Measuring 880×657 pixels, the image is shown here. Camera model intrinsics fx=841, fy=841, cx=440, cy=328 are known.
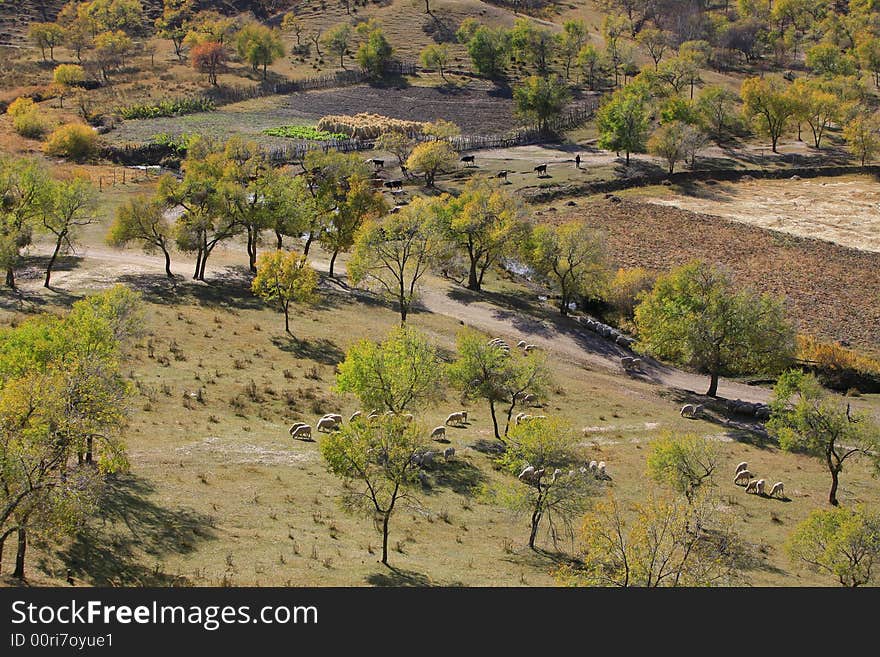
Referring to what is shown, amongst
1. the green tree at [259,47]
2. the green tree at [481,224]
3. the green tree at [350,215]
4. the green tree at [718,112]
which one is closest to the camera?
the green tree at [350,215]

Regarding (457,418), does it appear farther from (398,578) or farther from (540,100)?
(540,100)

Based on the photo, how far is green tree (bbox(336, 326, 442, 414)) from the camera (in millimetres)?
48344

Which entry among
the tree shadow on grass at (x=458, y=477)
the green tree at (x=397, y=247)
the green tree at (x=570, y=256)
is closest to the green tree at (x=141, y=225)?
the green tree at (x=397, y=247)

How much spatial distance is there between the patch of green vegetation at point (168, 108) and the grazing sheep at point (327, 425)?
113143mm

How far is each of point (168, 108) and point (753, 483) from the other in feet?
423

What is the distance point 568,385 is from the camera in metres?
65.9

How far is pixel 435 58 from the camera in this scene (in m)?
175

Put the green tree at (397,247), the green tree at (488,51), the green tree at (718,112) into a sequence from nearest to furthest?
the green tree at (397,247) → the green tree at (718,112) → the green tree at (488,51)

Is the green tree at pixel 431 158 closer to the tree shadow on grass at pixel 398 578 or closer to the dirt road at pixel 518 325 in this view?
the dirt road at pixel 518 325

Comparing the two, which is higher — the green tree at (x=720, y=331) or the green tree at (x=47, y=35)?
the green tree at (x=47, y=35)

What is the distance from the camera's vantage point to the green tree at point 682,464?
1868 inches

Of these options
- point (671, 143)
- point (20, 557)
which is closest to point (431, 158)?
point (671, 143)
